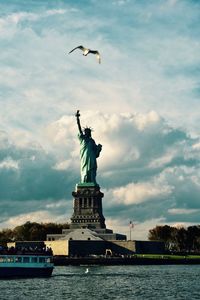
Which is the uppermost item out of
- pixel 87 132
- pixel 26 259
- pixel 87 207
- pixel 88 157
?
pixel 87 132

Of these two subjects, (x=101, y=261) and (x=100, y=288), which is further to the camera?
(x=101, y=261)

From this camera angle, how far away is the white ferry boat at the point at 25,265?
8419 centimetres

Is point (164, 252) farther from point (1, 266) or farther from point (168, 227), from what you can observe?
point (1, 266)

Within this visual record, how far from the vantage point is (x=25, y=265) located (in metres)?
86.1

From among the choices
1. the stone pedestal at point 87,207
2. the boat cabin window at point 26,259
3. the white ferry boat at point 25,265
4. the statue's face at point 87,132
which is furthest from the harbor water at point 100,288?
the statue's face at point 87,132

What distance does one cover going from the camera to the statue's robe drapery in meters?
153

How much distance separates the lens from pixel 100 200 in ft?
504

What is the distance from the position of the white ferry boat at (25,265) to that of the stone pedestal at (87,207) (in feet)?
202

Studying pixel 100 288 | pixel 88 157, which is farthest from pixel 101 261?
pixel 100 288

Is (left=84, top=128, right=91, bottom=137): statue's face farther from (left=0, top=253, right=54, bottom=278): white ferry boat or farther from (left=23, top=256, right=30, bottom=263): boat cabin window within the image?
(left=23, top=256, right=30, bottom=263): boat cabin window

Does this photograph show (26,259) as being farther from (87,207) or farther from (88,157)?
(88,157)

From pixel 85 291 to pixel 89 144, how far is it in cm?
8883

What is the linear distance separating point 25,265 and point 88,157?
69197 millimetres

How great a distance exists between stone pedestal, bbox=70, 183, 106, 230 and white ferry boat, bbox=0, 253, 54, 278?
2418 inches
